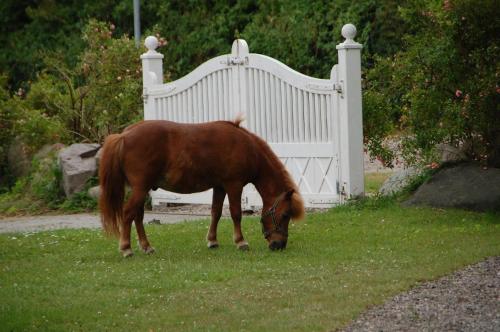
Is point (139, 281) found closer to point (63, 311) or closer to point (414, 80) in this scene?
point (63, 311)

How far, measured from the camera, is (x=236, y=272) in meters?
9.08

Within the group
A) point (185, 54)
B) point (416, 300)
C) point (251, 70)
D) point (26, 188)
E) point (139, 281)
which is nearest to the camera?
point (416, 300)

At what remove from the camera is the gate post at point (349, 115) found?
1304cm

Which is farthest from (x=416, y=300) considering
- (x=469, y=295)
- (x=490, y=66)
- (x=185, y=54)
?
(x=185, y=54)

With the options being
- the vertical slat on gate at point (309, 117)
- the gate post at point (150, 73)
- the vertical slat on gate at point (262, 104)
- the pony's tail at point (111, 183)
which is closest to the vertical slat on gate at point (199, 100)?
the gate post at point (150, 73)

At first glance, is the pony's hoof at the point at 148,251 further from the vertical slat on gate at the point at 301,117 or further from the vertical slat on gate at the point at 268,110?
the vertical slat on gate at the point at 268,110

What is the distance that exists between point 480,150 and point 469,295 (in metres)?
5.33

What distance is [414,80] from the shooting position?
41.1 ft

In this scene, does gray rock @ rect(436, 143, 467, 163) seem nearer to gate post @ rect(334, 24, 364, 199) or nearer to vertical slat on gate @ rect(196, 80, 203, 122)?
gate post @ rect(334, 24, 364, 199)

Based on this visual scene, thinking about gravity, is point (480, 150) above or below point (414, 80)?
below

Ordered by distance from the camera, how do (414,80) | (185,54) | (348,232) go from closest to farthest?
1. (348,232)
2. (414,80)
3. (185,54)

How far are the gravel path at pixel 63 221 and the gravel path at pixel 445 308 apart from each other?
5.88m

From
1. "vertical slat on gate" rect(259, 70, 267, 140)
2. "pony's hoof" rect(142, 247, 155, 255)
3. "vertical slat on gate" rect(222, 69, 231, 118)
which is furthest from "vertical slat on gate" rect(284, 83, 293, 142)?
"pony's hoof" rect(142, 247, 155, 255)

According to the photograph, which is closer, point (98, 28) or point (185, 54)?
point (98, 28)
